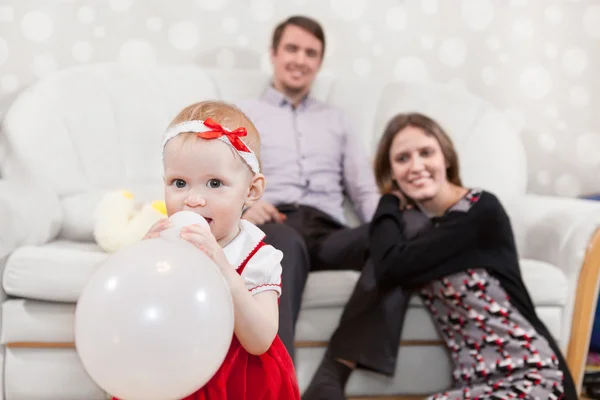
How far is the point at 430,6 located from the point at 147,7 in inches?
46.2

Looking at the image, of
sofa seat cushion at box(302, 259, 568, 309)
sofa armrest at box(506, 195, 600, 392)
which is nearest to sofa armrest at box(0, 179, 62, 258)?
sofa seat cushion at box(302, 259, 568, 309)

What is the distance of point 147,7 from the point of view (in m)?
2.63

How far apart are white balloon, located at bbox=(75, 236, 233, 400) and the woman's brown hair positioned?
1155mm

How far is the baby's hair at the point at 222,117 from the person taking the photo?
0.98 m

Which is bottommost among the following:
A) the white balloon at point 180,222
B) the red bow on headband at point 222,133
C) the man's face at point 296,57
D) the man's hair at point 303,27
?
the white balloon at point 180,222

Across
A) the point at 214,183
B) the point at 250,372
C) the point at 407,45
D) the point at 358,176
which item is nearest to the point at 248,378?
the point at 250,372

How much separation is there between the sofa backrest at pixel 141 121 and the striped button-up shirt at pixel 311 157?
146 mm

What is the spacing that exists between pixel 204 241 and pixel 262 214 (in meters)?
1.11

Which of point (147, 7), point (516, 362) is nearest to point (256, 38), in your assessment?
point (147, 7)

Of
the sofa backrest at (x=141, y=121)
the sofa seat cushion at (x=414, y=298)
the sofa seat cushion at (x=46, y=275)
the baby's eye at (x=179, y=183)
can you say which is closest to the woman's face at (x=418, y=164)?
the sofa seat cushion at (x=414, y=298)

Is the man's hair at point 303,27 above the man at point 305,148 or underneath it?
above

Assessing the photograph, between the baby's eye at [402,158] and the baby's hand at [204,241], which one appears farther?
the baby's eye at [402,158]

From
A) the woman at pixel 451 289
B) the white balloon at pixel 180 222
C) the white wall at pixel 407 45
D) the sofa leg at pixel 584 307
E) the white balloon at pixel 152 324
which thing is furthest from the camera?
the white wall at pixel 407 45

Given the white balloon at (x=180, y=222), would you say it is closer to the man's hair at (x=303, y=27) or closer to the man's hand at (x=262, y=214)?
the man's hand at (x=262, y=214)
